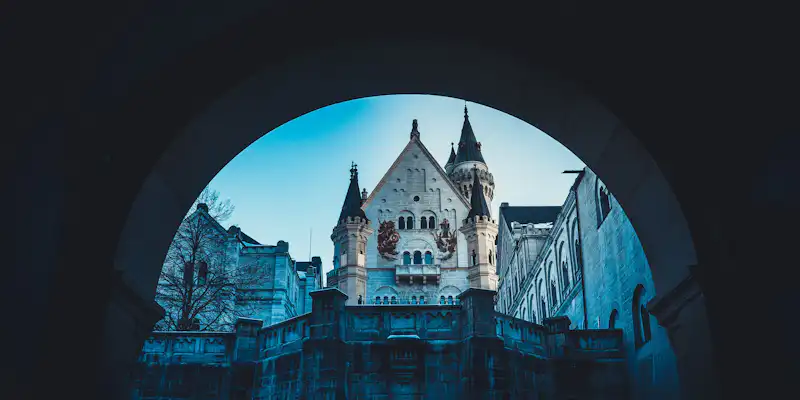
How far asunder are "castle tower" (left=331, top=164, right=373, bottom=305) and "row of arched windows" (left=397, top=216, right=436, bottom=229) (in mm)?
4879

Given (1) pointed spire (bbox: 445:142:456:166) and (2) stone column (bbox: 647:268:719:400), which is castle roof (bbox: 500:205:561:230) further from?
(2) stone column (bbox: 647:268:719:400)

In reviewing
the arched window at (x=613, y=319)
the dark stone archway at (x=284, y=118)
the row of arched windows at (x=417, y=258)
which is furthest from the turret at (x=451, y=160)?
the dark stone archway at (x=284, y=118)

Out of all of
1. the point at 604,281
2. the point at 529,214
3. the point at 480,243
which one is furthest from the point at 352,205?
the point at 604,281

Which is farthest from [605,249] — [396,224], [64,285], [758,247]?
[396,224]

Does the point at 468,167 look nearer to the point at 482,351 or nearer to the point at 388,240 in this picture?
the point at 388,240

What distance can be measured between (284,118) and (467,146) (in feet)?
264

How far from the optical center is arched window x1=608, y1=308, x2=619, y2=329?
25.0 metres

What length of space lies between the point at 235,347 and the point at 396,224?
40.4 meters

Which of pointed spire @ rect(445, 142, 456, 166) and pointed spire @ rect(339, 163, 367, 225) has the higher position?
pointed spire @ rect(445, 142, 456, 166)

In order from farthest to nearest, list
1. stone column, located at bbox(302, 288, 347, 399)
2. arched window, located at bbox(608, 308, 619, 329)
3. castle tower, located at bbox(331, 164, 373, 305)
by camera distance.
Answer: castle tower, located at bbox(331, 164, 373, 305)
arched window, located at bbox(608, 308, 619, 329)
stone column, located at bbox(302, 288, 347, 399)

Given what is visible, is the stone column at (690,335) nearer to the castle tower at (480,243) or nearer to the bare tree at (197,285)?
the bare tree at (197,285)

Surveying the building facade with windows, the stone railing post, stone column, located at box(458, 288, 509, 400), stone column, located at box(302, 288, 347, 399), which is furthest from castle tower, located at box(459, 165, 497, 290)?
stone column, located at box(302, 288, 347, 399)

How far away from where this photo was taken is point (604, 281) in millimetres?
26297

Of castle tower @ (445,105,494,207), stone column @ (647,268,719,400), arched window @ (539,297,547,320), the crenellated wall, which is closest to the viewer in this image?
stone column @ (647,268,719,400)
